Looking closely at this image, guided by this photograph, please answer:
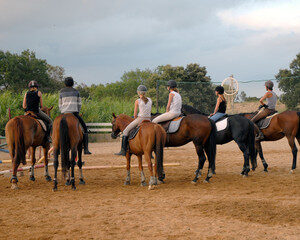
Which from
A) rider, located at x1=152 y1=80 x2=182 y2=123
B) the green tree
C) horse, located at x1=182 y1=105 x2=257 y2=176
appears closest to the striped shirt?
rider, located at x1=152 y1=80 x2=182 y2=123

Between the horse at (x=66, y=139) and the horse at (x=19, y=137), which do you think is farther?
the horse at (x=19, y=137)

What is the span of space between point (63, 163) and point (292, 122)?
22.2 ft

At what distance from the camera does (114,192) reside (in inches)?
309

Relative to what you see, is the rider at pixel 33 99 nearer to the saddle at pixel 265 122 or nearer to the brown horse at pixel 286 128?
the saddle at pixel 265 122

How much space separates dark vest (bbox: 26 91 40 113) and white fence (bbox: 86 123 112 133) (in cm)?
1377

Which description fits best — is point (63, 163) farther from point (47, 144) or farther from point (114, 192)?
point (47, 144)

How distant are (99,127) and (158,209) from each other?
1948cm

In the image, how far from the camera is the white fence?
23453mm

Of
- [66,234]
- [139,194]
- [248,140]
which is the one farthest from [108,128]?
[66,234]

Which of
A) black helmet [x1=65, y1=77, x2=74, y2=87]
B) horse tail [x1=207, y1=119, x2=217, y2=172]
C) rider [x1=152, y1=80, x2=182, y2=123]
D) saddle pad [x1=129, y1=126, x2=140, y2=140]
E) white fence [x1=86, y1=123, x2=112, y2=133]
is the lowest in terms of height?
white fence [x1=86, y1=123, x2=112, y2=133]

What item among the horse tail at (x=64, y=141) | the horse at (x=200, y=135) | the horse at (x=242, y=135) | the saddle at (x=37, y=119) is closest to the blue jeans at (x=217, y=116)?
the horse at (x=242, y=135)

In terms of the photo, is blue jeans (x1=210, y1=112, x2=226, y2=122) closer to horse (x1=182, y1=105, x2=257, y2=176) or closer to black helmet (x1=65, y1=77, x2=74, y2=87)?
horse (x1=182, y1=105, x2=257, y2=176)

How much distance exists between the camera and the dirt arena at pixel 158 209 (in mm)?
4832

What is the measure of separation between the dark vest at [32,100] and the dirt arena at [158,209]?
6.58ft
